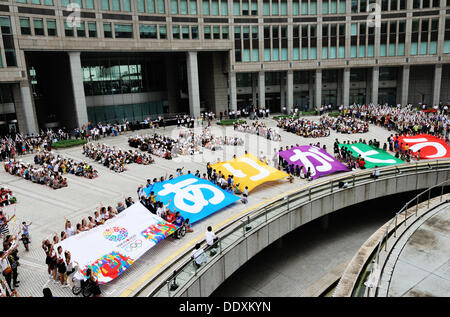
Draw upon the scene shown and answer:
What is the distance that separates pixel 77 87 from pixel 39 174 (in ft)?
72.5

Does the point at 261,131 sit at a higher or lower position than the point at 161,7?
lower

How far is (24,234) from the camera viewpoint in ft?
54.2

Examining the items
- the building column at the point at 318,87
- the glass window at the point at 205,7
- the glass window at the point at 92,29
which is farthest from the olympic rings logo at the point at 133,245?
the building column at the point at 318,87

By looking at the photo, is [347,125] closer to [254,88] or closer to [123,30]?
[254,88]

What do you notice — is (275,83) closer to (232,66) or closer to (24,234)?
(232,66)

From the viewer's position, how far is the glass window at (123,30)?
47916 mm

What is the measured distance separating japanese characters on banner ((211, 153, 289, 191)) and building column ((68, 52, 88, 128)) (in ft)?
87.8

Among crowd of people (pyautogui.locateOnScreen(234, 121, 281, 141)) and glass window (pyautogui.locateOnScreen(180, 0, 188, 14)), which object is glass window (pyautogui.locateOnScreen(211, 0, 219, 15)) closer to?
glass window (pyautogui.locateOnScreen(180, 0, 188, 14))

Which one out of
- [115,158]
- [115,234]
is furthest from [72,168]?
[115,234]

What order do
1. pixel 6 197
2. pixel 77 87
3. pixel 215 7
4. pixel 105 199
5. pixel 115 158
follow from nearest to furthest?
pixel 6 197, pixel 105 199, pixel 115 158, pixel 77 87, pixel 215 7

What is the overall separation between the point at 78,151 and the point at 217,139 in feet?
46.3

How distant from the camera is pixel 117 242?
15.3 metres

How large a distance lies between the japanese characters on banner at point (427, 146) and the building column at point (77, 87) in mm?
37318

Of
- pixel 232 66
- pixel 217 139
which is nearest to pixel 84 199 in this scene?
pixel 217 139
